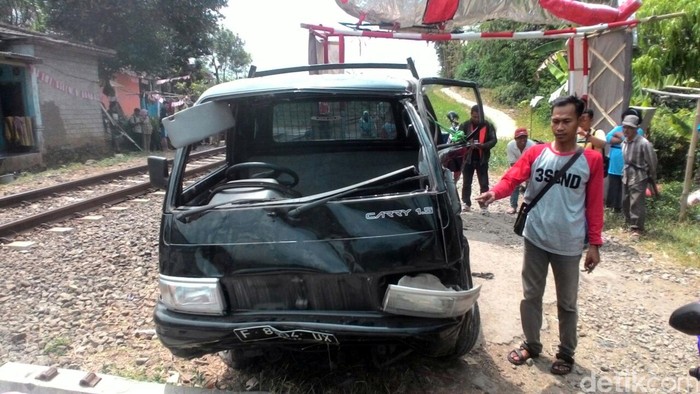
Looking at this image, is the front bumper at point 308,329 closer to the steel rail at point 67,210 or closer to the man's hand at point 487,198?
the man's hand at point 487,198

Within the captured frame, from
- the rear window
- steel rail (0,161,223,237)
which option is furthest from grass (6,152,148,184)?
the rear window

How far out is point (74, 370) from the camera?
3244 mm

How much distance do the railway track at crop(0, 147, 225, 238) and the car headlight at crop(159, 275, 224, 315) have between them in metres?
5.57


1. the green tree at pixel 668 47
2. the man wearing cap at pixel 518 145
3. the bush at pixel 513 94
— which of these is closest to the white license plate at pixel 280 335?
the man wearing cap at pixel 518 145

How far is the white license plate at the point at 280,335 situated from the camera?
2.45 m

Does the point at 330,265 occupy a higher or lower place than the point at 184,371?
higher

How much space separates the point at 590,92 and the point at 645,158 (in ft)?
5.36

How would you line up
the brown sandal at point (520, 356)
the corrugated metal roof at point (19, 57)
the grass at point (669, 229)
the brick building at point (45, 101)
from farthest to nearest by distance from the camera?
1. the brick building at point (45, 101)
2. the corrugated metal roof at point (19, 57)
3. the grass at point (669, 229)
4. the brown sandal at point (520, 356)

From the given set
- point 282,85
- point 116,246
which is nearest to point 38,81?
point 116,246

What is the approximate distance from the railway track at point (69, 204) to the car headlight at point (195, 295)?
557 centimetres

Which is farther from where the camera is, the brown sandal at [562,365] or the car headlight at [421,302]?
the brown sandal at [562,365]

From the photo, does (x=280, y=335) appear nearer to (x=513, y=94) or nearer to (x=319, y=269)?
(x=319, y=269)

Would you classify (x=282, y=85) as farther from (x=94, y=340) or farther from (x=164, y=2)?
(x=164, y=2)

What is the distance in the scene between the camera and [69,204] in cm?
848
